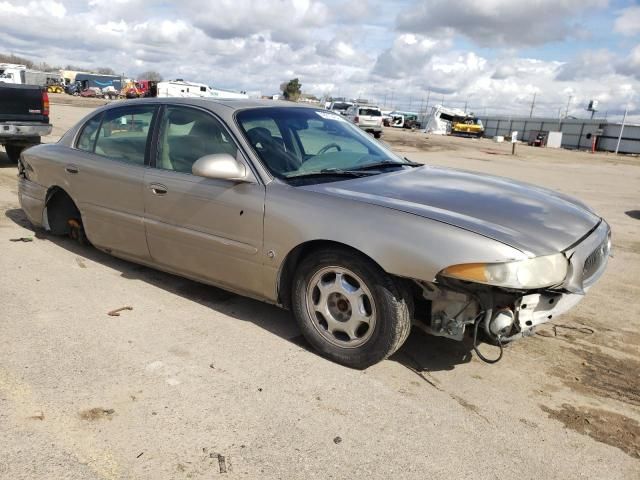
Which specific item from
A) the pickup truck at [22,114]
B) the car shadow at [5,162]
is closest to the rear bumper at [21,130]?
the pickup truck at [22,114]

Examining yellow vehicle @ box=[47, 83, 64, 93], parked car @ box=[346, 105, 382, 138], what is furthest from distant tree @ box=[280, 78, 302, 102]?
parked car @ box=[346, 105, 382, 138]

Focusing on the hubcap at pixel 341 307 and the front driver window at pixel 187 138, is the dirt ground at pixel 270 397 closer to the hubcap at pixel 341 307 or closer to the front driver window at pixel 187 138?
the hubcap at pixel 341 307

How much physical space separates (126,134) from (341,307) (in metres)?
2.50

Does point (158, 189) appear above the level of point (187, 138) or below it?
below

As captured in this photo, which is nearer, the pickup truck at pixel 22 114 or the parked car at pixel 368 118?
the pickup truck at pixel 22 114

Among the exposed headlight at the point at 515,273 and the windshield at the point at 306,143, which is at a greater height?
the windshield at the point at 306,143

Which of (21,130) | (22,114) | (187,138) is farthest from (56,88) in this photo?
(187,138)

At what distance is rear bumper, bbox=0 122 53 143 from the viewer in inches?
376

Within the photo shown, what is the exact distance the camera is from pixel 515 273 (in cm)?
271

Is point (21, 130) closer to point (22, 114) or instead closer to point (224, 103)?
point (22, 114)

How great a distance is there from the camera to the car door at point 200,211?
142 inches

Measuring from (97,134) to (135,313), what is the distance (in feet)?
5.97

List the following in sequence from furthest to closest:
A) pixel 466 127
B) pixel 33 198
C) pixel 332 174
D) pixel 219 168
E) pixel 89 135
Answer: pixel 466 127 < pixel 33 198 < pixel 89 135 < pixel 332 174 < pixel 219 168

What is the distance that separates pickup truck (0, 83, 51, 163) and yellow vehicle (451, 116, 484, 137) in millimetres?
44676
